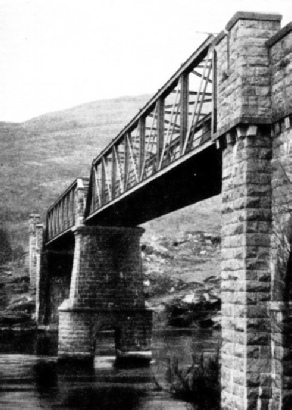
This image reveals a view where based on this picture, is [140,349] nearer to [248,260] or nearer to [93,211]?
[93,211]

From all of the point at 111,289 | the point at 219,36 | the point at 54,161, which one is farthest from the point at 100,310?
the point at 54,161

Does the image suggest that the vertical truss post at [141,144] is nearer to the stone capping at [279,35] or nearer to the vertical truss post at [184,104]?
the vertical truss post at [184,104]

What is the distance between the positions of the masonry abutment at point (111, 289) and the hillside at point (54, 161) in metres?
53.9

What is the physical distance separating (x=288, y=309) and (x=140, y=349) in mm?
21976

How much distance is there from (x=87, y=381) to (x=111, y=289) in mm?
6294

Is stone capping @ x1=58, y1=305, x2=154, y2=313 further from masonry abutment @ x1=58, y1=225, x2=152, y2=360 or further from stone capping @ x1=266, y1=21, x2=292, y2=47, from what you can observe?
stone capping @ x1=266, y1=21, x2=292, y2=47

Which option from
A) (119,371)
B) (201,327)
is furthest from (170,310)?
(119,371)

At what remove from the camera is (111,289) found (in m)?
33.8

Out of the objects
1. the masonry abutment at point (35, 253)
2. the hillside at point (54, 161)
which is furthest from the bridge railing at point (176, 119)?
the hillside at point (54, 161)

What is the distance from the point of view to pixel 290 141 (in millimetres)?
12617

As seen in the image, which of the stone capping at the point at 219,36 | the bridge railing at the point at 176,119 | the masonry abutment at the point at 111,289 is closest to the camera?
the stone capping at the point at 219,36

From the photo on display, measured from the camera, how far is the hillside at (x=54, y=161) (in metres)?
95.9

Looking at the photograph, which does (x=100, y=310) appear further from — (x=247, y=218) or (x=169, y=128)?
(x=247, y=218)

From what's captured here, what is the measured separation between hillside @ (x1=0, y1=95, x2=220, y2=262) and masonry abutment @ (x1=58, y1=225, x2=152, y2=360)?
53918mm
